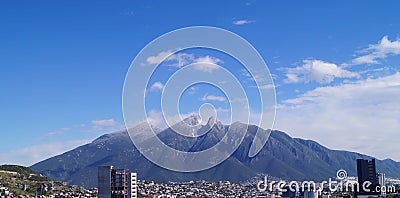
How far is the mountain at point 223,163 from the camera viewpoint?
70.8m

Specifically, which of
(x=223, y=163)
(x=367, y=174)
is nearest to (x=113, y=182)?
(x=367, y=174)

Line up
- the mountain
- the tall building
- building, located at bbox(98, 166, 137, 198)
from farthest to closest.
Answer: the mountain → the tall building → building, located at bbox(98, 166, 137, 198)

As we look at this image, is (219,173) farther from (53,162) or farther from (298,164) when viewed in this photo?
(53,162)

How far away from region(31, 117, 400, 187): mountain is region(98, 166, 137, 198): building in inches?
1869

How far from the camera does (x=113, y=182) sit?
38.3 ft

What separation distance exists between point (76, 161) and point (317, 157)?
45.8 m

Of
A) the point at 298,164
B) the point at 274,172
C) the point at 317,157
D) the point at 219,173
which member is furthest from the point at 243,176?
the point at 317,157

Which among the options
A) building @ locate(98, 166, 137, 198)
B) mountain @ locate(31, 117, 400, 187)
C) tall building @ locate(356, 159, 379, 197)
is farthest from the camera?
mountain @ locate(31, 117, 400, 187)

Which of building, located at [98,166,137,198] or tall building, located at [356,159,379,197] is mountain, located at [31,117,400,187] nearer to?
tall building, located at [356,159,379,197]

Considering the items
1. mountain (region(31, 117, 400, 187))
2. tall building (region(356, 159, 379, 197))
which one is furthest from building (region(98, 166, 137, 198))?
mountain (region(31, 117, 400, 187))

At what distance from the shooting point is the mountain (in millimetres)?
70812

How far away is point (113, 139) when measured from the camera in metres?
111

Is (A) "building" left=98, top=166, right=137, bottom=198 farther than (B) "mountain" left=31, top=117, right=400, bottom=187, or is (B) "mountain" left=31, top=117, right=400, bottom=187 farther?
(B) "mountain" left=31, top=117, right=400, bottom=187

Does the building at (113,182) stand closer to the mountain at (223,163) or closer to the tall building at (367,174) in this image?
the tall building at (367,174)
